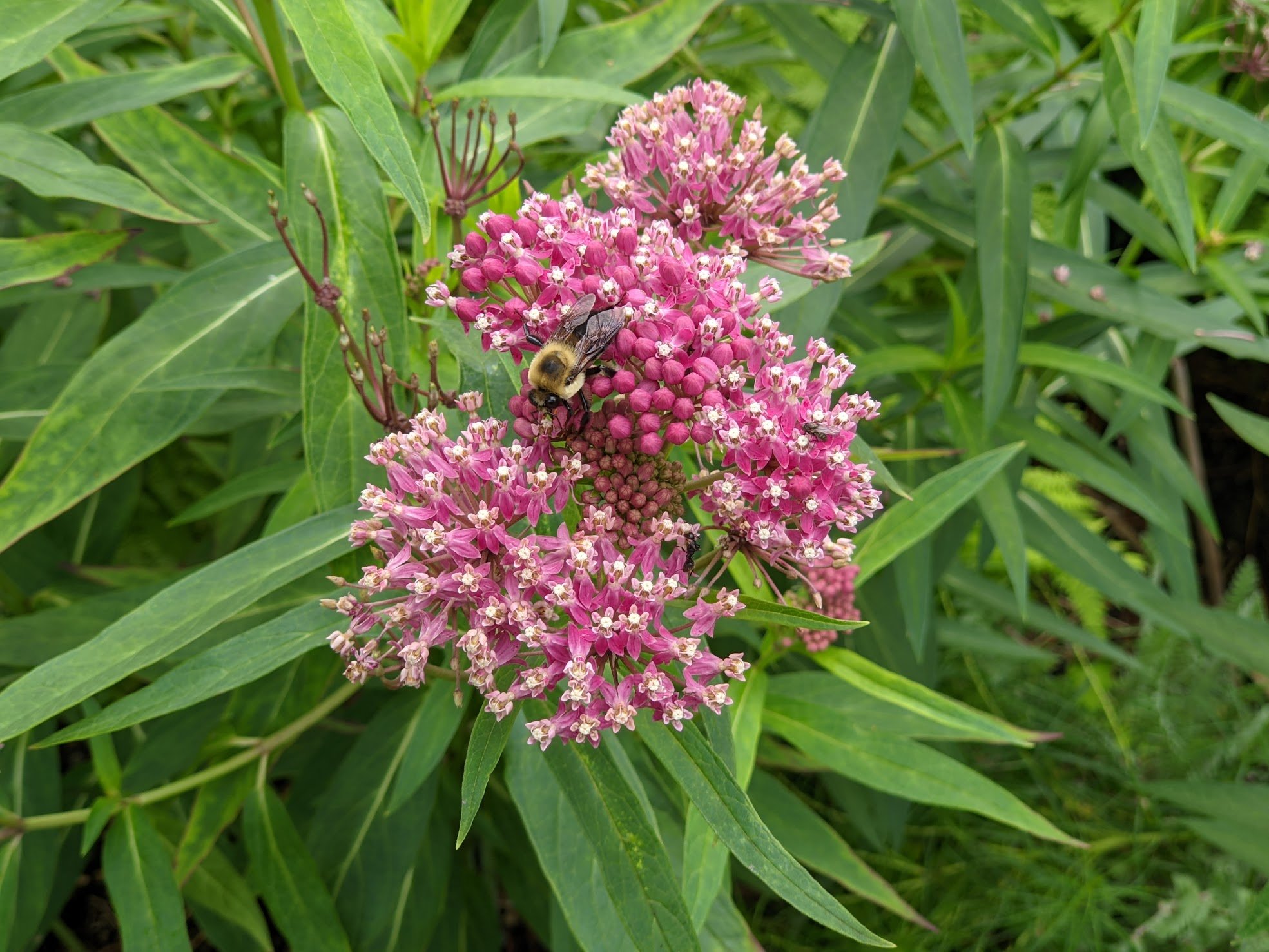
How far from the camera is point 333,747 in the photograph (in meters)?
3.21

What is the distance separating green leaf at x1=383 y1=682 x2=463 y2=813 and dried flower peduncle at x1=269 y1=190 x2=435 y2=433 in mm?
657

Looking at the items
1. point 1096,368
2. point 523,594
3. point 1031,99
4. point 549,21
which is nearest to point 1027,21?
point 1031,99

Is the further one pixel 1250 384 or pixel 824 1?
pixel 1250 384

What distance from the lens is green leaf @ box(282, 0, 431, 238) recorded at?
4.78ft

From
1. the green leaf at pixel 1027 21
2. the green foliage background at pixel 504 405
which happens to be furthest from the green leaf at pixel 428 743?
the green leaf at pixel 1027 21

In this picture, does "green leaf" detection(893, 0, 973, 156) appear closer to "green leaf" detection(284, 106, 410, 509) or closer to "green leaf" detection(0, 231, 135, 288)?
"green leaf" detection(284, 106, 410, 509)

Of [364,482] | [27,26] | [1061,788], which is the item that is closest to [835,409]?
[364,482]

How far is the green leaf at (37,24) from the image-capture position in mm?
1807

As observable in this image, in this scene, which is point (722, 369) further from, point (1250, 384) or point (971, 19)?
point (1250, 384)

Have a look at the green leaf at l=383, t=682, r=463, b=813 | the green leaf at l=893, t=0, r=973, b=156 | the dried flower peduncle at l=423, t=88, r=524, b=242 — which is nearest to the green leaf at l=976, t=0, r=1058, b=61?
the green leaf at l=893, t=0, r=973, b=156

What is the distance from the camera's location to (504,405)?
68.8 inches

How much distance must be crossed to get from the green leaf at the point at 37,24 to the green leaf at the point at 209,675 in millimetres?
1125

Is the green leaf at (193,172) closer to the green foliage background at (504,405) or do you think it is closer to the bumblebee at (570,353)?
the green foliage background at (504,405)

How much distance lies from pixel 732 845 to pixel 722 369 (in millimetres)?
735
